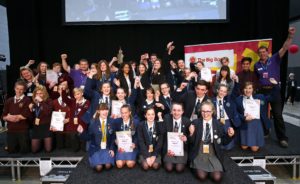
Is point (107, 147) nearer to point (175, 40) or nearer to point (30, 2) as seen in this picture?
point (175, 40)

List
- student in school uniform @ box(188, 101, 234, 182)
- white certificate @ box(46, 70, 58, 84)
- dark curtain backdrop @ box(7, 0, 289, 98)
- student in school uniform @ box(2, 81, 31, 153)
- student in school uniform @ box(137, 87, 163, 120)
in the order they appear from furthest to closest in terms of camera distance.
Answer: dark curtain backdrop @ box(7, 0, 289, 98), white certificate @ box(46, 70, 58, 84), student in school uniform @ box(2, 81, 31, 153), student in school uniform @ box(137, 87, 163, 120), student in school uniform @ box(188, 101, 234, 182)

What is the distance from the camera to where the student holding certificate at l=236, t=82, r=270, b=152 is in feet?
14.1

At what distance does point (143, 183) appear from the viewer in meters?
3.31

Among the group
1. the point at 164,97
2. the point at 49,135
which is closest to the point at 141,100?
the point at 164,97

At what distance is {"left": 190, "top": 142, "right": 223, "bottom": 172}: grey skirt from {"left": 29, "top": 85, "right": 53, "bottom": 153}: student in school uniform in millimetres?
Result: 2522

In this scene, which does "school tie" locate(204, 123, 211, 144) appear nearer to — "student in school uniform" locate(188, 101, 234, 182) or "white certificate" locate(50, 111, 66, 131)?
"student in school uniform" locate(188, 101, 234, 182)

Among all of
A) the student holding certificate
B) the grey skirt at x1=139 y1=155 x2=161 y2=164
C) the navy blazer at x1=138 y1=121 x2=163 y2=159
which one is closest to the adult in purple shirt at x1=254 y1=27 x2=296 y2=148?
the student holding certificate

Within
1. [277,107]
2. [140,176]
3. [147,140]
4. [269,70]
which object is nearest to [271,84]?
[269,70]

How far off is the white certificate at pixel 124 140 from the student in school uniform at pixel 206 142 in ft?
2.79

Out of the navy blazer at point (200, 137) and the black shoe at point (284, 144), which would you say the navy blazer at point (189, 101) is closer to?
the navy blazer at point (200, 137)

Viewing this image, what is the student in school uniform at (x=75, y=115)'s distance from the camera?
4551mm

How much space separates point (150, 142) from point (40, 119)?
2.04 meters

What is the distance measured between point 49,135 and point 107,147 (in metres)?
1.34

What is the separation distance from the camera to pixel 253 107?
429 cm
